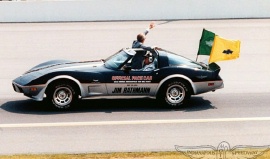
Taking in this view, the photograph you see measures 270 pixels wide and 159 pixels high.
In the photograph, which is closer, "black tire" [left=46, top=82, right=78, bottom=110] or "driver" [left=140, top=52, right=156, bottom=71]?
"black tire" [left=46, top=82, right=78, bottom=110]

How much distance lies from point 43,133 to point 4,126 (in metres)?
0.94

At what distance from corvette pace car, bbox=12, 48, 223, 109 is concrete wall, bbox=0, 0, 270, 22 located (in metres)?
16.9

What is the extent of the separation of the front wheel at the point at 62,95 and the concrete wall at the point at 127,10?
17318mm

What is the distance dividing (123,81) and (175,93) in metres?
1.19

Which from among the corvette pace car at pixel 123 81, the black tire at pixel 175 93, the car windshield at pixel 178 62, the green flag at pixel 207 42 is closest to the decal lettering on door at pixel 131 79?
the corvette pace car at pixel 123 81

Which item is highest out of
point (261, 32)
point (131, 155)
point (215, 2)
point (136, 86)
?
point (215, 2)

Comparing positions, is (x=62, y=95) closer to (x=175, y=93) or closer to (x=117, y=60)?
(x=117, y=60)

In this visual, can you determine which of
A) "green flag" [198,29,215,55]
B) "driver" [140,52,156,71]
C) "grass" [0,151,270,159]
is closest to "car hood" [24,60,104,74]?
"driver" [140,52,156,71]

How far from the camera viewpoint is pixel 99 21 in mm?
26953

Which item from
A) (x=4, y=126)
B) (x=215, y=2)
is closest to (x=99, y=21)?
(x=215, y=2)

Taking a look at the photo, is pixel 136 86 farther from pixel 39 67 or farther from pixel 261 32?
pixel 261 32

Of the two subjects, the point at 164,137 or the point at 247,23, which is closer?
the point at 164,137

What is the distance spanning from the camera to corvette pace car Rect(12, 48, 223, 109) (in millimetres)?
9945

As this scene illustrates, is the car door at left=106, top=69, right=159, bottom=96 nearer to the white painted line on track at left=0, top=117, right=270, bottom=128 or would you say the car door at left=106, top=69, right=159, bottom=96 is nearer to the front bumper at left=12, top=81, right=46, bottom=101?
the white painted line on track at left=0, top=117, right=270, bottom=128
